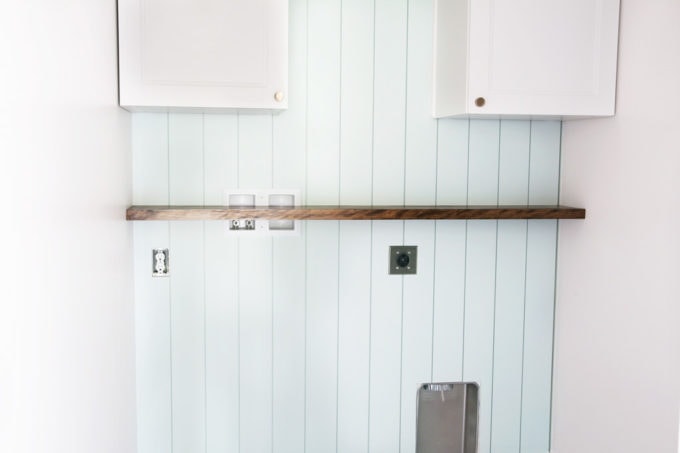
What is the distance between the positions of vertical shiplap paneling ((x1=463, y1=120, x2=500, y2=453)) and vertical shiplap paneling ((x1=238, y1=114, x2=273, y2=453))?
0.65 meters

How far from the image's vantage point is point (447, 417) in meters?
2.41

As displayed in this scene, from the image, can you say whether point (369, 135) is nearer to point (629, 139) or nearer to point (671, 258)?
point (629, 139)

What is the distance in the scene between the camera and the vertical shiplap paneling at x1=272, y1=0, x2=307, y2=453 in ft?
7.18

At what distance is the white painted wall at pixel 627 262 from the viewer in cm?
179

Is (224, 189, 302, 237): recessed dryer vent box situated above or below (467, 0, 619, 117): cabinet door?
below

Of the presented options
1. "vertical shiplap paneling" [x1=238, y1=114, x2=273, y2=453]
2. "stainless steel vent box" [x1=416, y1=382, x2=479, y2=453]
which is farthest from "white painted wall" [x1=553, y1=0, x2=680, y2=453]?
"vertical shiplap paneling" [x1=238, y1=114, x2=273, y2=453]

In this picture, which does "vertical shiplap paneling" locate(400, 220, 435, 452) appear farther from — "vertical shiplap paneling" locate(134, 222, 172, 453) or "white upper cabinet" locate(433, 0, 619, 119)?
"vertical shiplap paneling" locate(134, 222, 172, 453)

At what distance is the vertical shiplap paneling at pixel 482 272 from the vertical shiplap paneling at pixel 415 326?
0.13 metres

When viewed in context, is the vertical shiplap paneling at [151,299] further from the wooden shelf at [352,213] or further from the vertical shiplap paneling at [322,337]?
the vertical shiplap paneling at [322,337]

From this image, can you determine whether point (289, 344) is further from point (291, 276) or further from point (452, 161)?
point (452, 161)

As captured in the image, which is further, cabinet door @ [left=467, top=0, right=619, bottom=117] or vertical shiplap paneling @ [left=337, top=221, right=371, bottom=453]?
vertical shiplap paneling @ [left=337, top=221, right=371, bottom=453]

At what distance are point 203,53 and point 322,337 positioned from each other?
949 mm

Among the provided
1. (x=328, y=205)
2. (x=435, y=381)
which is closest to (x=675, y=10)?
(x=328, y=205)

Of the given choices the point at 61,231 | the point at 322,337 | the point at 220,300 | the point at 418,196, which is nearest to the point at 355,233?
the point at 418,196
